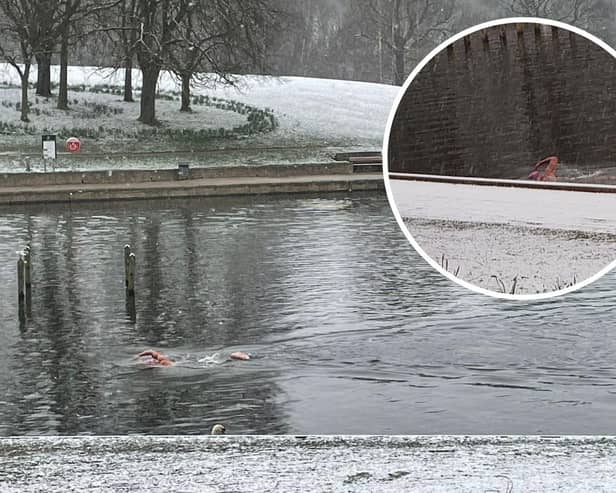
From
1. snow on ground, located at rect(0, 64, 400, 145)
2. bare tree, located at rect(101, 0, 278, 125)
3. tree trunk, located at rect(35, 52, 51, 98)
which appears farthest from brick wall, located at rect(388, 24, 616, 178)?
tree trunk, located at rect(35, 52, 51, 98)

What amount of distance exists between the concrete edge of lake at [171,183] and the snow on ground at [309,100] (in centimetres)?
848

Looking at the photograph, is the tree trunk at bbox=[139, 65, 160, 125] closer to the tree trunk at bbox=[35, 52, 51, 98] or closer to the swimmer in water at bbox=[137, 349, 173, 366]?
the tree trunk at bbox=[35, 52, 51, 98]

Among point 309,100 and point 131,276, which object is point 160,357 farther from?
point 309,100

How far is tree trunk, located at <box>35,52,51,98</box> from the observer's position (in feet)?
166

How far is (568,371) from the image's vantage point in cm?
1368

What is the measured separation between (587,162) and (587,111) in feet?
0.26

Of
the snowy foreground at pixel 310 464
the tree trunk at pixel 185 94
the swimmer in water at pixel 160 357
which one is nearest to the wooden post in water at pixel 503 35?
the snowy foreground at pixel 310 464

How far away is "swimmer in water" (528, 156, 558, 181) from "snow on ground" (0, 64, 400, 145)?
46.8 m

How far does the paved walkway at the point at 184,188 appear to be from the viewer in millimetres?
36000

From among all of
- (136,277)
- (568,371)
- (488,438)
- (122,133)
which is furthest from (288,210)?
(488,438)

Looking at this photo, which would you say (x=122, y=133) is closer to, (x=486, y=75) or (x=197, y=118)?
(x=197, y=118)

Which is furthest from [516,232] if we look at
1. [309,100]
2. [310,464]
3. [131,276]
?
[309,100]

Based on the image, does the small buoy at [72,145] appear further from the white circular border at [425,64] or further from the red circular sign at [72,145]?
the white circular border at [425,64]

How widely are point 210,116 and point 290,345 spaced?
120 feet
